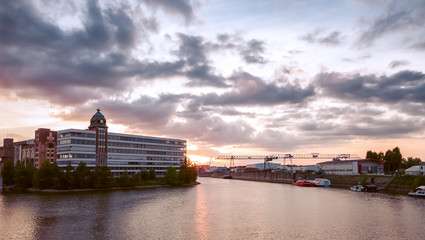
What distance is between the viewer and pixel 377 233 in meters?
62.0

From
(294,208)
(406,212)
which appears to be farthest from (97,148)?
(406,212)

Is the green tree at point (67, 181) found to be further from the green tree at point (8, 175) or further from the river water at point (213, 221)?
the river water at point (213, 221)

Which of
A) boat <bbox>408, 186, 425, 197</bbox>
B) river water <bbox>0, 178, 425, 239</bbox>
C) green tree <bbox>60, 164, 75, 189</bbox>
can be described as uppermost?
green tree <bbox>60, 164, 75, 189</bbox>

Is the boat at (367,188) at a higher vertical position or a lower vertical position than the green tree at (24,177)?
lower

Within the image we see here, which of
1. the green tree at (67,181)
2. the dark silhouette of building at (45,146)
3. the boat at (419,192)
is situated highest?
the dark silhouette of building at (45,146)

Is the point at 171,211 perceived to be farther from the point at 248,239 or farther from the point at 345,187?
the point at 345,187

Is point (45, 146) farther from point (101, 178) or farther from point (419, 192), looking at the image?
point (419, 192)

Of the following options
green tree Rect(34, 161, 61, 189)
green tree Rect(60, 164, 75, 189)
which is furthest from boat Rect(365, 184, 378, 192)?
green tree Rect(34, 161, 61, 189)

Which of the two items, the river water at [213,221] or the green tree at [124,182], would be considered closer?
the river water at [213,221]

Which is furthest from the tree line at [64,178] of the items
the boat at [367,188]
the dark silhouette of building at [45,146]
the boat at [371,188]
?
the boat at [371,188]

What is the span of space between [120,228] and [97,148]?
136454 millimetres

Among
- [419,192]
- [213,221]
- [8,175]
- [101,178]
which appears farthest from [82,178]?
[419,192]

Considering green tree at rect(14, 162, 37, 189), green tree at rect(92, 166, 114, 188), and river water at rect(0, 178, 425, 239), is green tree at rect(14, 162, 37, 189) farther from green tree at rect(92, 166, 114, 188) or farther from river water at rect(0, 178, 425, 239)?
river water at rect(0, 178, 425, 239)

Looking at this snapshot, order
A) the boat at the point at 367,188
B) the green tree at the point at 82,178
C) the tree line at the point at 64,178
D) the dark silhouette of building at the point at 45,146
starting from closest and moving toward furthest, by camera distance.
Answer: the boat at the point at 367,188, the tree line at the point at 64,178, the green tree at the point at 82,178, the dark silhouette of building at the point at 45,146
